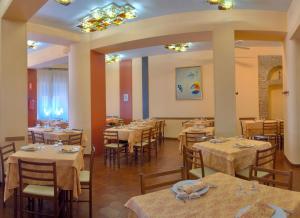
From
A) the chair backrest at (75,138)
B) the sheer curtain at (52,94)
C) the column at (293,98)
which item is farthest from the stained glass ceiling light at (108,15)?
the sheer curtain at (52,94)

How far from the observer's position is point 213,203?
1.85 m

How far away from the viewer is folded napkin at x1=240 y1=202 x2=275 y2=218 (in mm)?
1542

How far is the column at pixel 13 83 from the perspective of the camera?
477cm

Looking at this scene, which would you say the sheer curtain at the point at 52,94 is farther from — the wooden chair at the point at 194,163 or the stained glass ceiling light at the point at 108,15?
the wooden chair at the point at 194,163

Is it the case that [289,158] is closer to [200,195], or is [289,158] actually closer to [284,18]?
[284,18]

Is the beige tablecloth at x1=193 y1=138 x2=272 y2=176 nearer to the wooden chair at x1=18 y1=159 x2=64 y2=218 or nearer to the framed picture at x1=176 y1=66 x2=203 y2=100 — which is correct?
the wooden chair at x1=18 y1=159 x2=64 y2=218

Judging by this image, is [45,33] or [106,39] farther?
[106,39]

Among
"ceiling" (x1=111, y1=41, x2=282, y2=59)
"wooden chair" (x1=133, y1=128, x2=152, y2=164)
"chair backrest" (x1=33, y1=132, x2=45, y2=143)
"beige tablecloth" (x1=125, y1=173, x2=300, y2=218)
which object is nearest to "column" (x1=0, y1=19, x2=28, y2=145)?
"chair backrest" (x1=33, y1=132, x2=45, y2=143)

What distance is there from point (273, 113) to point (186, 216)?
9.30 m

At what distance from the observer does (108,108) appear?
12109mm

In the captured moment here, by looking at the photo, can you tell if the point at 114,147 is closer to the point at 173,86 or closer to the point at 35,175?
the point at 35,175

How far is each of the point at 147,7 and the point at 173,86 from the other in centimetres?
544

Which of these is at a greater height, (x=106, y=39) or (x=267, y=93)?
(x=106, y=39)

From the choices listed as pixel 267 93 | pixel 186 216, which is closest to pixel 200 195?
pixel 186 216
